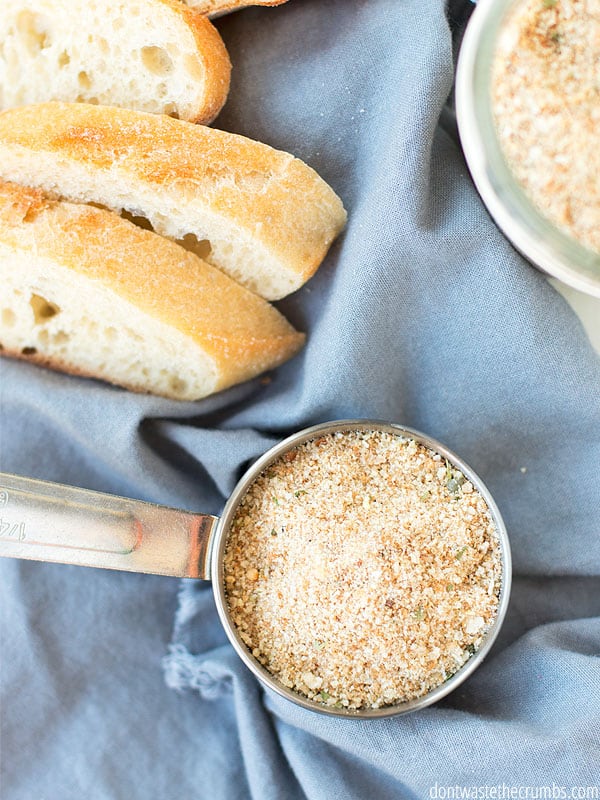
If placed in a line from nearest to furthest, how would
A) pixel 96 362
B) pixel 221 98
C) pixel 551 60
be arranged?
pixel 551 60
pixel 221 98
pixel 96 362

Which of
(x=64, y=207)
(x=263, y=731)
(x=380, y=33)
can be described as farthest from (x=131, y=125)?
(x=263, y=731)

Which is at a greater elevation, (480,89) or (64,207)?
(480,89)

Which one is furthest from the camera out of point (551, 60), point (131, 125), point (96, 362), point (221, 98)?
point (96, 362)

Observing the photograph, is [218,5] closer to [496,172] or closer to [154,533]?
[496,172]

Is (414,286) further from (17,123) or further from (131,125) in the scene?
(17,123)

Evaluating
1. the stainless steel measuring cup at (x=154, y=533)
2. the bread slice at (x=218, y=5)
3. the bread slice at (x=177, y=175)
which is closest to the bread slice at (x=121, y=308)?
the bread slice at (x=177, y=175)

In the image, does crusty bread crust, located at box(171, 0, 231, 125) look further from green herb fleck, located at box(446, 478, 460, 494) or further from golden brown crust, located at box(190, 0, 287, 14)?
green herb fleck, located at box(446, 478, 460, 494)

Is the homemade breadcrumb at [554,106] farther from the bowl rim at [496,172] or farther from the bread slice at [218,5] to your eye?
the bread slice at [218,5]

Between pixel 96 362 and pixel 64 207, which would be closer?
pixel 64 207
